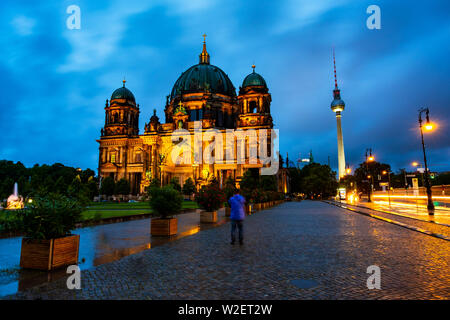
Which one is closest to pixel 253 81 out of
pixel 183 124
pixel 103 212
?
pixel 183 124

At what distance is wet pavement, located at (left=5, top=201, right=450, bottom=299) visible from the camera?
456cm

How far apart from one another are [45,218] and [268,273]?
16.8 ft

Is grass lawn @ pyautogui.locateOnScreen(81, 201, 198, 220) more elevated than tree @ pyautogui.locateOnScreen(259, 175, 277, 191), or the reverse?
tree @ pyautogui.locateOnScreen(259, 175, 277, 191)

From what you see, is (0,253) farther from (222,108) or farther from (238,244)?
(222,108)

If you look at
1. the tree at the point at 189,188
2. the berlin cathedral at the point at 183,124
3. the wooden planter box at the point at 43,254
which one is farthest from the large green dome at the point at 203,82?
the wooden planter box at the point at 43,254

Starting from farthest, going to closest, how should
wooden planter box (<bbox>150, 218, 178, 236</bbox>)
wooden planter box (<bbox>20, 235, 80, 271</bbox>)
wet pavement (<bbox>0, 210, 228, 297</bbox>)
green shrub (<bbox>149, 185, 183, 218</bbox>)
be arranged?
green shrub (<bbox>149, 185, 183, 218</bbox>) → wooden planter box (<bbox>150, 218, 178, 236</bbox>) → wooden planter box (<bbox>20, 235, 80, 271</bbox>) → wet pavement (<bbox>0, 210, 228, 297</bbox>)

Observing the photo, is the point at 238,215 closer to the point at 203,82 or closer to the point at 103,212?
the point at 103,212

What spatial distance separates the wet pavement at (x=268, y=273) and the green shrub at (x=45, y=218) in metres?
1.25

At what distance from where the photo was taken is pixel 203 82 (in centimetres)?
8175

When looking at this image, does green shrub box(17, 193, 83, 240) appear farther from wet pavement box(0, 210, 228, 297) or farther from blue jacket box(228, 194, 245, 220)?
blue jacket box(228, 194, 245, 220)

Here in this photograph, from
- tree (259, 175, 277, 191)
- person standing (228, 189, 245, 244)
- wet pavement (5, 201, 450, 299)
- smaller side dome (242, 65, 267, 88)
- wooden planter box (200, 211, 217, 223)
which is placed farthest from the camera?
smaller side dome (242, 65, 267, 88)

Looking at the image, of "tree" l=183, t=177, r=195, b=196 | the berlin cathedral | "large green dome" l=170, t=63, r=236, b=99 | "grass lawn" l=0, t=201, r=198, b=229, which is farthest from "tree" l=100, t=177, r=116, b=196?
"large green dome" l=170, t=63, r=236, b=99

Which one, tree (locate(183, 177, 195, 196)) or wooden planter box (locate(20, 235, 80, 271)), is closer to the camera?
wooden planter box (locate(20, 235, 80, 271))
